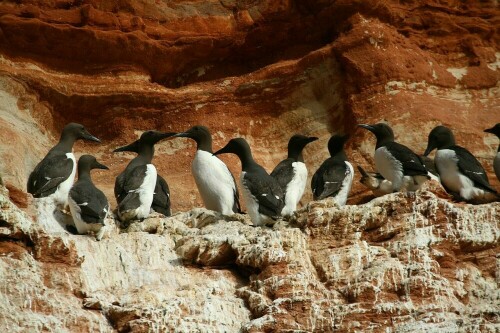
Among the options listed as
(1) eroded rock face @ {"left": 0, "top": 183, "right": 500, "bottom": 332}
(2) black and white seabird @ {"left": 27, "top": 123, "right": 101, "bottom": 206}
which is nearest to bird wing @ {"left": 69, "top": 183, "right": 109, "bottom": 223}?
(1) eroded rock face @ {"left": 0, "top": 183, "right": 500, "bottom": 332}

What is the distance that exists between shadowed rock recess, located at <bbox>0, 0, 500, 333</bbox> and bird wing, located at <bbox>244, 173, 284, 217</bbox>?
44 cm

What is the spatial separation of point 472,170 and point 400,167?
0.89 metres

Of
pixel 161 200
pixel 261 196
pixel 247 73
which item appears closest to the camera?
pixel 261 196

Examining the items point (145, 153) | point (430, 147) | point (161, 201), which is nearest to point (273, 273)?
point (161, 201)

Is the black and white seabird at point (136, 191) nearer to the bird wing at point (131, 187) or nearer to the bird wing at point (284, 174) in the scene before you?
the bird wing at point (131, 187)

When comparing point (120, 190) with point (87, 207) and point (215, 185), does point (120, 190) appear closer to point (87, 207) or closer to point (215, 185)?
point (215, 185)

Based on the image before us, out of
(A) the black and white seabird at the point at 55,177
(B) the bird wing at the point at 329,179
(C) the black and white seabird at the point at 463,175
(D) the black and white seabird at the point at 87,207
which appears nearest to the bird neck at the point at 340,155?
(B) the bird wing at the point at 329,179

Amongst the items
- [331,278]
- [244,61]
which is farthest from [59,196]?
[244,61]

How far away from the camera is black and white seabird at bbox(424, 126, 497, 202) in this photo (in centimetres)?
1480

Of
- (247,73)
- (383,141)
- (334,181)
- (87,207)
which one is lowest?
(334,181)

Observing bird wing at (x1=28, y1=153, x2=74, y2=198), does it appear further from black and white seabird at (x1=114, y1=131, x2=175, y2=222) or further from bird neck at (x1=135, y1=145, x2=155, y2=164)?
bird neck at (x1=135, y1=145, x2=155, y2=164)

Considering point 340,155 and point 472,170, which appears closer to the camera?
point 472,170

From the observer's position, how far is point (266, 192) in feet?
47.6

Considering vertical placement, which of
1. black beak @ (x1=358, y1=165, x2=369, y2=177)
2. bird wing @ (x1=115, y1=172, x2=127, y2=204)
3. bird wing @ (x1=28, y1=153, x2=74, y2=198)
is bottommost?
black beak @ (x1=358, y1=165, x2=369, y2=177)
